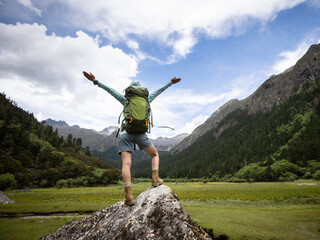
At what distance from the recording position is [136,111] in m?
5.66

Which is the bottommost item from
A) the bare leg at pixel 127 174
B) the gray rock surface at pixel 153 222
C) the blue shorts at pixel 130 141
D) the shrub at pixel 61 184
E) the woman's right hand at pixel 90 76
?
the shrub at pixel 61 184

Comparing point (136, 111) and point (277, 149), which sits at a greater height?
point (277, 149)

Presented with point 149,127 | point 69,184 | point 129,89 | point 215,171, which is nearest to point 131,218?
point 149,127

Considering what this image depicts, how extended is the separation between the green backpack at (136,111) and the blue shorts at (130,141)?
0.56 feet

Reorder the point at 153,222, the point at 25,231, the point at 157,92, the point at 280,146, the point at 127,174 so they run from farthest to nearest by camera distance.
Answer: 1. the point at 280,146
2. the point at 25,231
3. the point at 157,92
4. the point at 127,174
5. the point at 153,222

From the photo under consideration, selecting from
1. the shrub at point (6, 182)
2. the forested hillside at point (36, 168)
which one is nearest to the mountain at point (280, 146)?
the forested hillside at point (36, 168)

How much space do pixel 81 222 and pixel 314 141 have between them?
129 meters

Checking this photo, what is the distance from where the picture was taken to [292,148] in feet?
354

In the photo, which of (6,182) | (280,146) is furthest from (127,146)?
(280,146)

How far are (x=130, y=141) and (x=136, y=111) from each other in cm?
105

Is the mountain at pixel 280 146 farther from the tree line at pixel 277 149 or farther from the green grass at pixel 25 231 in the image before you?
the green grass at pixel 25 231

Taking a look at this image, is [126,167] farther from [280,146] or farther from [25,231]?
[280,146]

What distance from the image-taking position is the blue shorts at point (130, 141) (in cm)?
574

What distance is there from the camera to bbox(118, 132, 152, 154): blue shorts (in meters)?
5.74
